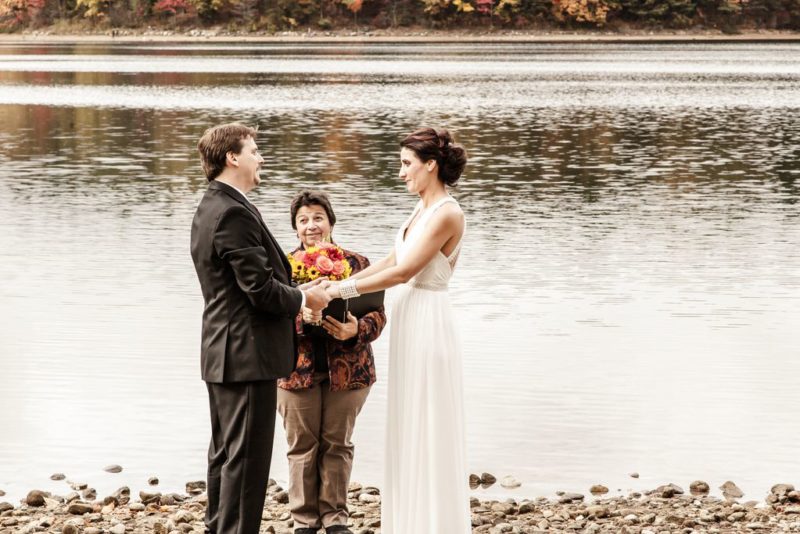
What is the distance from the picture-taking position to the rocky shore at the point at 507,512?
6676 millimetres

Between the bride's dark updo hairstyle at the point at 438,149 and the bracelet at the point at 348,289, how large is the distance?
0.61 meters

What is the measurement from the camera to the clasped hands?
5891mm

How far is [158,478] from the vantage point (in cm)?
819

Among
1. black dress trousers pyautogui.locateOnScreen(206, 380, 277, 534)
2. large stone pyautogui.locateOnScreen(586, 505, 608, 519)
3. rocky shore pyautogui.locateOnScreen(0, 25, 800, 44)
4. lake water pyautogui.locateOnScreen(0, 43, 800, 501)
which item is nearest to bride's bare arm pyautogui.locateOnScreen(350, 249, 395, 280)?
black dress trousers pyautogui.locateOnScreen(206, 380, 277, 534)

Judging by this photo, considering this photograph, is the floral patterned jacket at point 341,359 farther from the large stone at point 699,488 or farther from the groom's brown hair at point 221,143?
the large stone at point 699,488

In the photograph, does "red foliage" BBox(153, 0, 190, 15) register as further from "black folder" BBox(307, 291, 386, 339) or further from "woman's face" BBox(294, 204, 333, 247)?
"black folder" BBox(307, 291, 386, 339)

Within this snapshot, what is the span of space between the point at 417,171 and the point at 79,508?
270 centimetres

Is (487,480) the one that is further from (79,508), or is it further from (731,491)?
(79,508)

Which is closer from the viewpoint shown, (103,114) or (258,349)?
(258,349)

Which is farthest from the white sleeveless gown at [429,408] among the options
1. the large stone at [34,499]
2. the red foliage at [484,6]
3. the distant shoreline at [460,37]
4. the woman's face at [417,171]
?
the red foliage at [484,6]

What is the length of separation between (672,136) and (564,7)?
83.5 metres

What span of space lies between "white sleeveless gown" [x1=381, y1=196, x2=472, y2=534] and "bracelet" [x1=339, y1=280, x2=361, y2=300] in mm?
230

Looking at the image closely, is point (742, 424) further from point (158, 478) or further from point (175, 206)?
point (175, 206)

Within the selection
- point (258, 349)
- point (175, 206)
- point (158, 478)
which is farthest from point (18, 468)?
point (175, 206)
